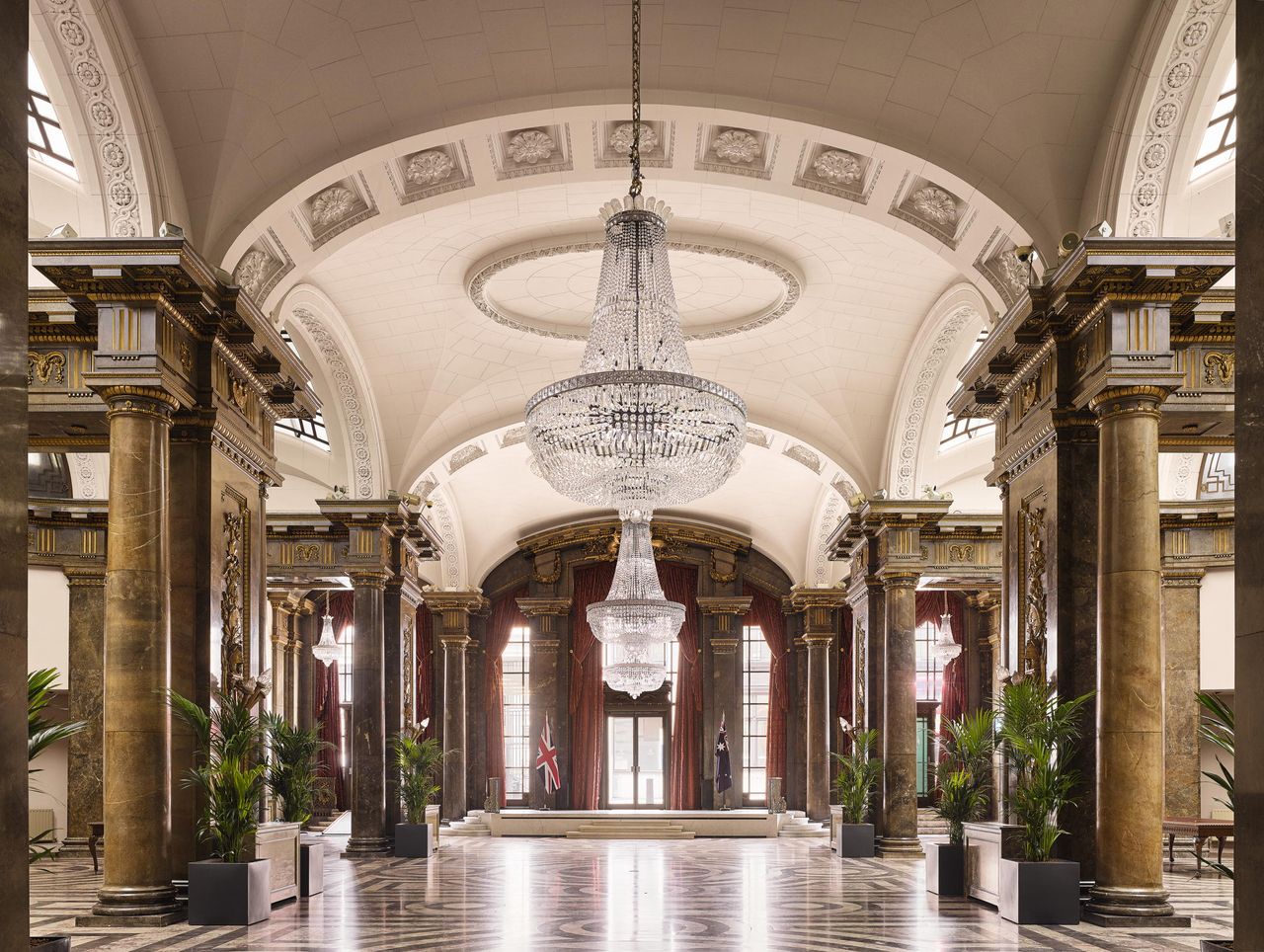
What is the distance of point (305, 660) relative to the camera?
27.0 meters

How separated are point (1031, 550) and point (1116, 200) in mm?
2803

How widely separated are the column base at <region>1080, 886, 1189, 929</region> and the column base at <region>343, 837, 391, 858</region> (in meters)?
10.4

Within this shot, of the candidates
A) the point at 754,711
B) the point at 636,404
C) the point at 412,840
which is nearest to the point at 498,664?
the point at 754,711

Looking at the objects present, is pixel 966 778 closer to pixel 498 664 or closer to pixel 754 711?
pixel 754 711

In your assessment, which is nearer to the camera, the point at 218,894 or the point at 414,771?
the point at 218,894

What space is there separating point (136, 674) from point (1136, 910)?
6.99 metres

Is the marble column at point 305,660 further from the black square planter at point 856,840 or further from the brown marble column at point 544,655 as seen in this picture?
the black square planter at point 856,840

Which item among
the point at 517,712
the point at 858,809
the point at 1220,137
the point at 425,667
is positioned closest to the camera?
the point at 1220,137

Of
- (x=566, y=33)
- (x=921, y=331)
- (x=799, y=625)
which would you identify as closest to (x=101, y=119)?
(x=566, y=33)

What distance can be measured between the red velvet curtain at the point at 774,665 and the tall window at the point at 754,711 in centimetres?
19

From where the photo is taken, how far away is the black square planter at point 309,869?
11773mm

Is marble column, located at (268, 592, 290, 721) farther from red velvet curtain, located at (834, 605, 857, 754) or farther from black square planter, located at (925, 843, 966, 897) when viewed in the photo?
black square planter, located at (925, 843, 966, 897)

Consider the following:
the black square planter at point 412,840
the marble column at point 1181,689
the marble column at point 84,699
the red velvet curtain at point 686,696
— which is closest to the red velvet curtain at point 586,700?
the red velvet curtain at point 686,696

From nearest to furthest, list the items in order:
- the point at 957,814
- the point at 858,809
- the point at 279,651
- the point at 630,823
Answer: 1. the point at 957,814
2. the point at 858,809
3. the point at 630,823
4. the point at 279,651
